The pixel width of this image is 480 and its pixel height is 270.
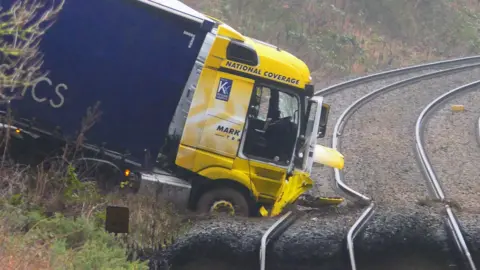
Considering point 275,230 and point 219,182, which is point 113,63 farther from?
point 275,230

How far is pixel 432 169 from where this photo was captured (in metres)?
16.0

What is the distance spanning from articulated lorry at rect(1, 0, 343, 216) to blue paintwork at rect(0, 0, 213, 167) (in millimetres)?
14

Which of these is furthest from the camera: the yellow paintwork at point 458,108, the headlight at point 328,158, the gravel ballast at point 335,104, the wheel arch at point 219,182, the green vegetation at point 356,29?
the green vegetation at point 356,29

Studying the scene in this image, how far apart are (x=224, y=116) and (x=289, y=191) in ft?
5.22

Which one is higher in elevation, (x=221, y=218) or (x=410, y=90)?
(x=410, y=90)

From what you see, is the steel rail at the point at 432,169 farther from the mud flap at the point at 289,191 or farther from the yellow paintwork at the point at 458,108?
the mud flap at the point at 289,191

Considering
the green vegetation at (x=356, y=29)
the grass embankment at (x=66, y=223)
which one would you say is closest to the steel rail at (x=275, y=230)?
the grass embankment at (x=66, y=223)

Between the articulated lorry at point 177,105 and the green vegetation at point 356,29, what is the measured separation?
15.6 meters

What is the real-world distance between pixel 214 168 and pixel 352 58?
20.1 metres

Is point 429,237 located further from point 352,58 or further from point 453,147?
point 352,58

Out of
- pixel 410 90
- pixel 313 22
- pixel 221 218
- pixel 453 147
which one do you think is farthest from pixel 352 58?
pixel 221 218

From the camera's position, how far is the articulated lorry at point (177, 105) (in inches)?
411

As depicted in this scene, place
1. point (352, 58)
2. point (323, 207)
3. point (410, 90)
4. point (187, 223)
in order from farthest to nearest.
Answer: point (352, 58), point (410, 90), point (323, 207), point (187, 223)

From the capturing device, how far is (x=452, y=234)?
34.9 feet
